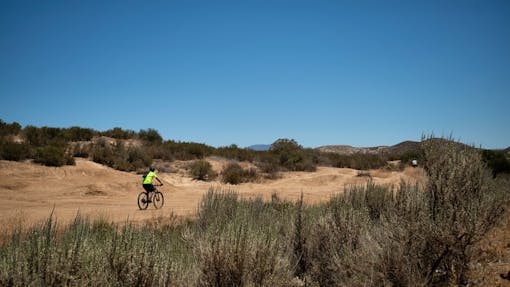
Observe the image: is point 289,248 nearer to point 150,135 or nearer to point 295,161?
point 295,161

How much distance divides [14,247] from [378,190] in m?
8.30

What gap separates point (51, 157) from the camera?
19922 mm

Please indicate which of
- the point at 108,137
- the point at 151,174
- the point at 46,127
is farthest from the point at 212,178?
the point at 46,127

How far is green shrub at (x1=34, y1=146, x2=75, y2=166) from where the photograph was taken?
784 inches

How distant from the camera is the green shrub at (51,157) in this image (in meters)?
19.9

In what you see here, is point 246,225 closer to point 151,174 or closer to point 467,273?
point 467,273

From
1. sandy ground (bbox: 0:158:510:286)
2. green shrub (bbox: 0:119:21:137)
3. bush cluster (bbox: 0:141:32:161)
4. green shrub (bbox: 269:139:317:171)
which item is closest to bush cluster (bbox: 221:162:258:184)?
sandy ground (bbox: 0:158:510:286)

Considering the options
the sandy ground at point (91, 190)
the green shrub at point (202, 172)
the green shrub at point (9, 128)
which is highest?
the green shrub at point (9, 128)

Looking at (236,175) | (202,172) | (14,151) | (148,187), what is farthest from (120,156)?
(148,187)

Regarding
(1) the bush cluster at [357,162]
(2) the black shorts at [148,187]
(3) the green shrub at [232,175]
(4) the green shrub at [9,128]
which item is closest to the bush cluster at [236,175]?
(3) the green shrub at [232,175]

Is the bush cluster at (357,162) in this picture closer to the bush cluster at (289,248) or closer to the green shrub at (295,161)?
the green shrub at (295,161)

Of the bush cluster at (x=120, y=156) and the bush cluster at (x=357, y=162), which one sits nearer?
the bush cluster at (x=120, y=156)

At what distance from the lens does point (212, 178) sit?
24.2 meters

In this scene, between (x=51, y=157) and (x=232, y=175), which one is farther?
(x=232, y=175)
